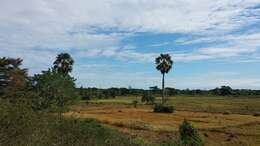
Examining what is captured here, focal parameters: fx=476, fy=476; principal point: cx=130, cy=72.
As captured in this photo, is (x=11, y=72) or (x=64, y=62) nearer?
(x=11, y=72)

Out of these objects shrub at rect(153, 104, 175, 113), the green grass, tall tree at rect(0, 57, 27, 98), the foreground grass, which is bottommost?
the foreground grass

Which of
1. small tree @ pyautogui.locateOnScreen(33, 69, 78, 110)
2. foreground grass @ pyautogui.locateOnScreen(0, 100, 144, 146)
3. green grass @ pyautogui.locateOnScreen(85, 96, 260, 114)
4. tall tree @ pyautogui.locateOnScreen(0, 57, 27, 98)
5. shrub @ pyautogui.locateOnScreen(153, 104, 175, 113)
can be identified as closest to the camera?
foreground grass @ pyautogui.locateOnScreen(0, 100, 144, 146)

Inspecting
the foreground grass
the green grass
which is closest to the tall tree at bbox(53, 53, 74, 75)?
the green grass

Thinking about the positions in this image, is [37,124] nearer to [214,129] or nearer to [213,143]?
[213,143]

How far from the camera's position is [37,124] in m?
8.98

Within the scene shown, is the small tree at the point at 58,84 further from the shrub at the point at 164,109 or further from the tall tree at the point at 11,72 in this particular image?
the shrub at the point at 164,109

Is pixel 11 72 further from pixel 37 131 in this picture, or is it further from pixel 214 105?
pixel 37 131

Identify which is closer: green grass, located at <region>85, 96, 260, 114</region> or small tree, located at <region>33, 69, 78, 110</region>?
small tree, located at <region>33, 69, 78, 110</region>

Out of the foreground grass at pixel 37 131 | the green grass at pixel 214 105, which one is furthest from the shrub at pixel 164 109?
the foreground grass at pixel 37 131

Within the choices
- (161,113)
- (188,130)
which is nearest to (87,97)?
(161,113)

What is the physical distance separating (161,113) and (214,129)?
1293 inches

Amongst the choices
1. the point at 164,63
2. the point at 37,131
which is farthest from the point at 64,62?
the point at 37,131

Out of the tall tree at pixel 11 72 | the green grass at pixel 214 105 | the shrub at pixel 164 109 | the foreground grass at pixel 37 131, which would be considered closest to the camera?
the foreground grass at pixel 37 131

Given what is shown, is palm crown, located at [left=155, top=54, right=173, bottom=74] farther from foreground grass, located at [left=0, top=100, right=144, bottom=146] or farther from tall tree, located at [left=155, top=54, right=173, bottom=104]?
foreground grass, located at [left=0, top=100, right=144, bottom=146]
